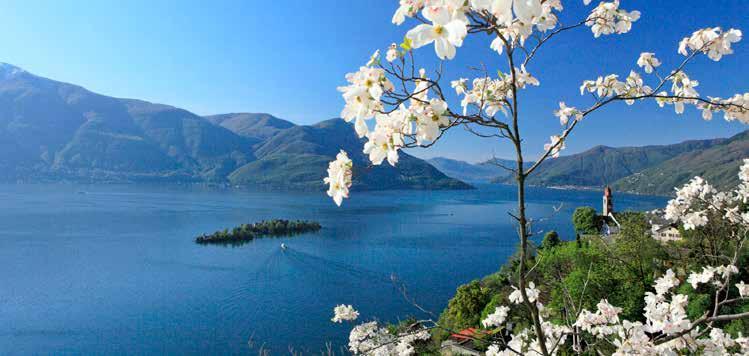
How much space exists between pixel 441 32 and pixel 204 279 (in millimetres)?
42659

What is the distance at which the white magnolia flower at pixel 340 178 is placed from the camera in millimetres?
1727

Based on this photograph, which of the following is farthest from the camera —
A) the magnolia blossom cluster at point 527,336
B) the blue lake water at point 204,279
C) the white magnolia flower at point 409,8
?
the blue lake water at point 204,279

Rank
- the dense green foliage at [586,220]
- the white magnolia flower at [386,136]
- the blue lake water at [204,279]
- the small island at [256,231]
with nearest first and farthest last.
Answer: the white magnolia flower at [386,136], the blue lake water at [204,279], the dense green foliage at [586,220], the small island at [256,231]

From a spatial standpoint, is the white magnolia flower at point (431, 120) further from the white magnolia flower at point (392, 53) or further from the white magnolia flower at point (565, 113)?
the white magnolia flower at point (565, 113)

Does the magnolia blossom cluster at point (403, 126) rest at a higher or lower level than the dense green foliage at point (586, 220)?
higher

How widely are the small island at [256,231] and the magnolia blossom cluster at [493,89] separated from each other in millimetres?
57671

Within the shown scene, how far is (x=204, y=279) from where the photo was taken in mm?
39781

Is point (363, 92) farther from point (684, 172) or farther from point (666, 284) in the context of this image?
point (684, 172)

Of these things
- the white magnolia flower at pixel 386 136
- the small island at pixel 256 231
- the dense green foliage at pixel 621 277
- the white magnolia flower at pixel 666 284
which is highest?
the white magnolia flower at pixel 386 136

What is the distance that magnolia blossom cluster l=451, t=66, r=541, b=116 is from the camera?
2215mm

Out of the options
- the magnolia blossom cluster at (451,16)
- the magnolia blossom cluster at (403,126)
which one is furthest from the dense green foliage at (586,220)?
the magnolia blossom cluster at (451,16)

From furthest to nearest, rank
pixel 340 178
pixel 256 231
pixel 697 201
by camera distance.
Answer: pixel 256 231 < pixel 697 201 < pixel 340 178

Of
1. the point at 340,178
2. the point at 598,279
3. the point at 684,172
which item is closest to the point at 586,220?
the point at 598,279

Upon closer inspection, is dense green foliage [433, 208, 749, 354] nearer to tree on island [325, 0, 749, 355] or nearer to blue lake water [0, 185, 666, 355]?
blue lake water [0, 185, 666, 355]
